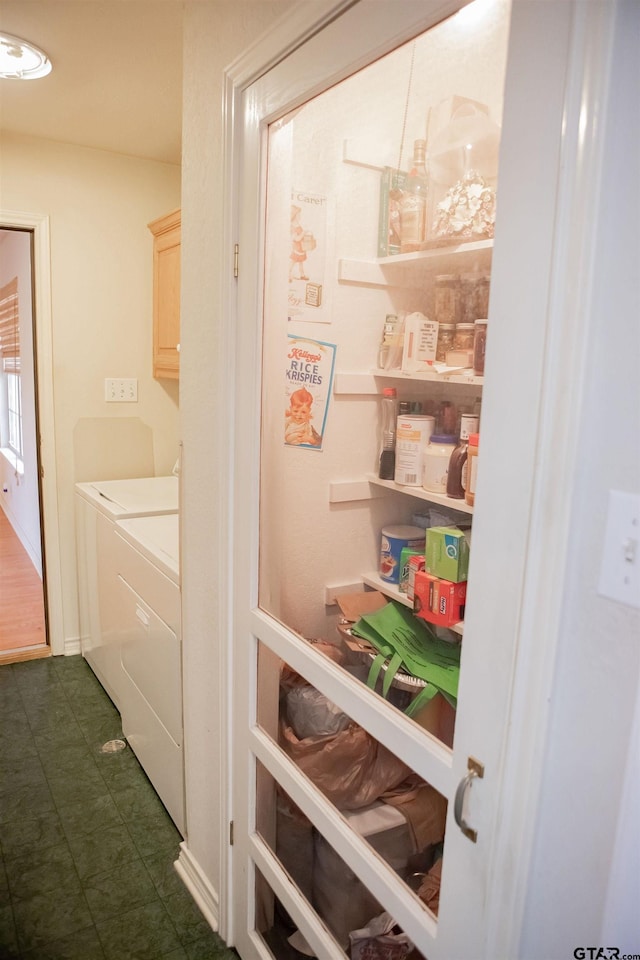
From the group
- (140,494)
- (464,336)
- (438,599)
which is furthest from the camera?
(140,494)

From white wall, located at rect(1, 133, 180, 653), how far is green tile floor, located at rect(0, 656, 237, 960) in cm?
77

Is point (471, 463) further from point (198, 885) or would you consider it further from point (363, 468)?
point (198, 885)

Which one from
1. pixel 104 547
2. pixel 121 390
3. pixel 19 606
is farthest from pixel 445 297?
pixel 19 606

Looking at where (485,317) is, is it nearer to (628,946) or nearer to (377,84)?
(377,84)

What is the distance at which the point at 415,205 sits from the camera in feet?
3.71

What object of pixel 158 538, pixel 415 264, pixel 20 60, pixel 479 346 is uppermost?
pixel 20 60

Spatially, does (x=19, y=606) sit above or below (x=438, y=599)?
below

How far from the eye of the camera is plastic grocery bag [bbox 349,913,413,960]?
1084 mm

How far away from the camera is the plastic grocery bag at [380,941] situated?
1.08 meters

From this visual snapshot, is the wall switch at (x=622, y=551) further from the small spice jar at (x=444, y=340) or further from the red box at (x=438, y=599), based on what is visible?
the small spice jar at (x=444, y=340)

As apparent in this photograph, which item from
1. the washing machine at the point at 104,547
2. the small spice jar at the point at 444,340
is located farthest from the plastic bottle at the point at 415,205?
the washing machine at the point at 104,547

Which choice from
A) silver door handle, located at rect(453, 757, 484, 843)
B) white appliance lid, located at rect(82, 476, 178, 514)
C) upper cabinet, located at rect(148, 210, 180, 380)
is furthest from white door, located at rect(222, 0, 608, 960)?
upper cabinet, located at rect(148, 210, 180, 380)

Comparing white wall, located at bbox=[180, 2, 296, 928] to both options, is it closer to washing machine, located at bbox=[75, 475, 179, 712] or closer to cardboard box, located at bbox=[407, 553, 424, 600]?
cardboard box, located at bbox=[407, 553, 424, 600]

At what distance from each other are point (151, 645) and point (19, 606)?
6.68ft
